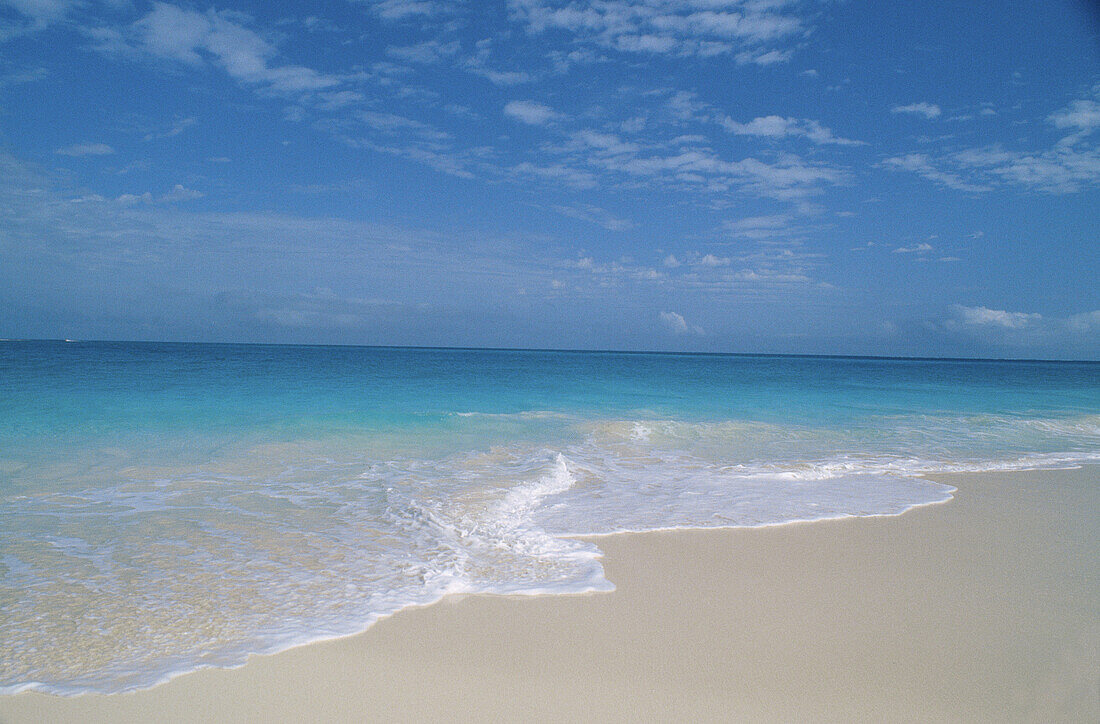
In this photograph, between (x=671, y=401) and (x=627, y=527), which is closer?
(x=627, y=527)

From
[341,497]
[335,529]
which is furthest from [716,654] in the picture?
[341,497]

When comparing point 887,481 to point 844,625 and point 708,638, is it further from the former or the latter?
point 708,638

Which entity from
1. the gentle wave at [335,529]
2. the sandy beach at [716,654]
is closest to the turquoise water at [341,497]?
the gentle wave at [335,529]

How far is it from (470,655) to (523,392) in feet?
61.7

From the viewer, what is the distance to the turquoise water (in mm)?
3635

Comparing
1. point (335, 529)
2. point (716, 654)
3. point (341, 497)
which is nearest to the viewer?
point (716, 654)

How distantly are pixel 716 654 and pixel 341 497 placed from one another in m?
4.82

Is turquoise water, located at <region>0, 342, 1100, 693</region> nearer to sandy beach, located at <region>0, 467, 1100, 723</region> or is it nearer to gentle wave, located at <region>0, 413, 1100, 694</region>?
gentle wave, located at <region>0, 413, 1100, 694</region>

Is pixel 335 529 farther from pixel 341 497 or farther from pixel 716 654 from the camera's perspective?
pixel 716 654

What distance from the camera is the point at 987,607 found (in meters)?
3.89

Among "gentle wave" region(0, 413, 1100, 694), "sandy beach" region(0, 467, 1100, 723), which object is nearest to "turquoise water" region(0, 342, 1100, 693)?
"gentle wave" region(0, 413, 1100, 694)

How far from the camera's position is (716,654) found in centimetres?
325

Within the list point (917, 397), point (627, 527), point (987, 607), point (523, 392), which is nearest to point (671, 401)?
point (523, 392)

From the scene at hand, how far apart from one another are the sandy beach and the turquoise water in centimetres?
31
